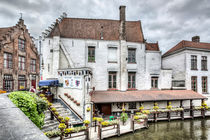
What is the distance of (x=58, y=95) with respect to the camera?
45.6 ft

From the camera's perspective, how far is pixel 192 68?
18.8 meters

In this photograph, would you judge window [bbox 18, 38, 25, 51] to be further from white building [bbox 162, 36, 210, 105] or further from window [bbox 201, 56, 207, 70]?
window [bbox 201, 56, 207, 70]

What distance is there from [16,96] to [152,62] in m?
16.2

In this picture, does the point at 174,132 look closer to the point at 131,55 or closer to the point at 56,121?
the point at 131,55

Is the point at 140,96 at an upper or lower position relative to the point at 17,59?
lower

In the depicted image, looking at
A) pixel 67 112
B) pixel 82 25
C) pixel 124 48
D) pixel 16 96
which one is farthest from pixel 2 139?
pixel 82 25

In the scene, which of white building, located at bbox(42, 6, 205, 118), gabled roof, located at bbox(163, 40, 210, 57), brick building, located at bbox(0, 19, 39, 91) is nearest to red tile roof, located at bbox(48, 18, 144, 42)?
white building, located at bbox(42, 6, 205, 118)

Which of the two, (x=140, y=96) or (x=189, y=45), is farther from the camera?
(x=189, y=45)

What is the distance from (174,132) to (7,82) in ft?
74.7

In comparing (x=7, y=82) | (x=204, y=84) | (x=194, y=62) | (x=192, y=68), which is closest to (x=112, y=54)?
(x=192, y=68)

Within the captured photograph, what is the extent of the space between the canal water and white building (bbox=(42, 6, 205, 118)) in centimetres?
302

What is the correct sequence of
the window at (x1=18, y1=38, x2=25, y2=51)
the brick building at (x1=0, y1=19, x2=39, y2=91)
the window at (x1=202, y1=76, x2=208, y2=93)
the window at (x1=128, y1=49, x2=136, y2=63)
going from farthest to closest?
the window at (x1=18, y1=38, x2=25, y2=51) → the window at (x1=202, y1=76, x2=208, y2=93) → the brick building at (x1=0, y1=19, x2=39, y2=91) → the window at (x1=128, y1=49, x2=136, y2=63)

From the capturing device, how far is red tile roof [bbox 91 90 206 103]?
45.1 ft

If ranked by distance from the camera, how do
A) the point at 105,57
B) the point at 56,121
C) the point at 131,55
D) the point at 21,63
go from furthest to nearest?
the point at 21,63 < the point at 131,55 < the point at 105,57 < the point at 56,121
